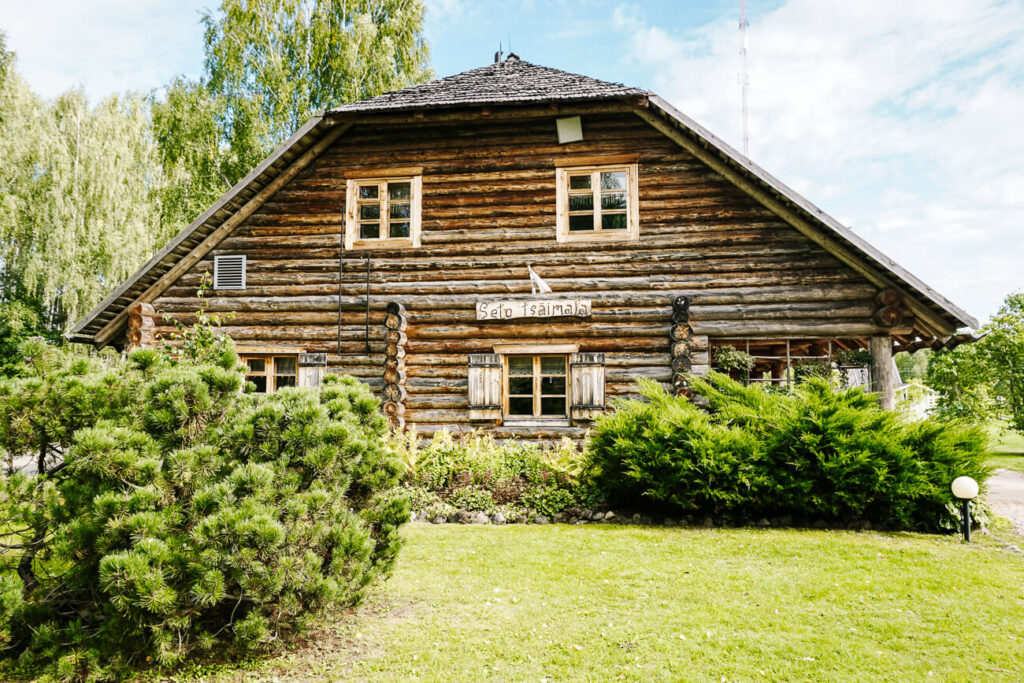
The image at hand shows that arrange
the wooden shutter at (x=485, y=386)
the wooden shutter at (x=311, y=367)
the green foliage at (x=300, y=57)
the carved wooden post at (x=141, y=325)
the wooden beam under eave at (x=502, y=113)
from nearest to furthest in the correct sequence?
the wooden beam under eave at (x=502, y=113) < the wooden shutter at (x=485, y=386) < the wooden shutter at (x=311, y=367) < the carved wooden post at (x=141, y=325) < the green foliage at (x=300, y=57)

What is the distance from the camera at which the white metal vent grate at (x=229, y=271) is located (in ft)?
41.8

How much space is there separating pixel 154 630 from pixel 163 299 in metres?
10.8

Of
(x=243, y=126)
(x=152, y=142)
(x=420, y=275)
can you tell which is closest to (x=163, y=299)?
(x=420, y=275)

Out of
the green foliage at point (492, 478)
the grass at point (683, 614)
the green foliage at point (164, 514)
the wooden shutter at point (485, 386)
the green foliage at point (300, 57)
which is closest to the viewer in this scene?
the green foliage at point (164, 514)

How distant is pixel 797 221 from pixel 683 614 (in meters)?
8.32

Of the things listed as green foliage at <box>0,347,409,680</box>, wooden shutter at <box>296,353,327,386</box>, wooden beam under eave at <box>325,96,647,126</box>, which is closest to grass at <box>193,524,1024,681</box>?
green foliage at <box>0,347,409,680</box>

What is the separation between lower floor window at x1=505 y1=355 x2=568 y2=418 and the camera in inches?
471

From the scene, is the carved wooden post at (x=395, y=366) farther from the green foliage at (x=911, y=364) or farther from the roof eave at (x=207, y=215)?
the green foliage at (x=911, y=364)

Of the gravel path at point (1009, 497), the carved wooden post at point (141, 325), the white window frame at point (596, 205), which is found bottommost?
the gravel path at point (1009, 497)

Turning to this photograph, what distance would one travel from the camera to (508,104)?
11.5 m

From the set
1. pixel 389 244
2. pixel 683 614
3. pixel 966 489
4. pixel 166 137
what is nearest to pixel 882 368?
pixel 966 489

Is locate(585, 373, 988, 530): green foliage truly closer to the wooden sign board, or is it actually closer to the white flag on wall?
the wooden sign board

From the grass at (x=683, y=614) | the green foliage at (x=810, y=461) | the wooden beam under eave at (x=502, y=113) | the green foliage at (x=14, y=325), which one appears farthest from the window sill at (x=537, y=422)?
the green foliage at (x=14, y=325)

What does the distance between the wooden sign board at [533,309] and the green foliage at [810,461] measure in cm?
375
